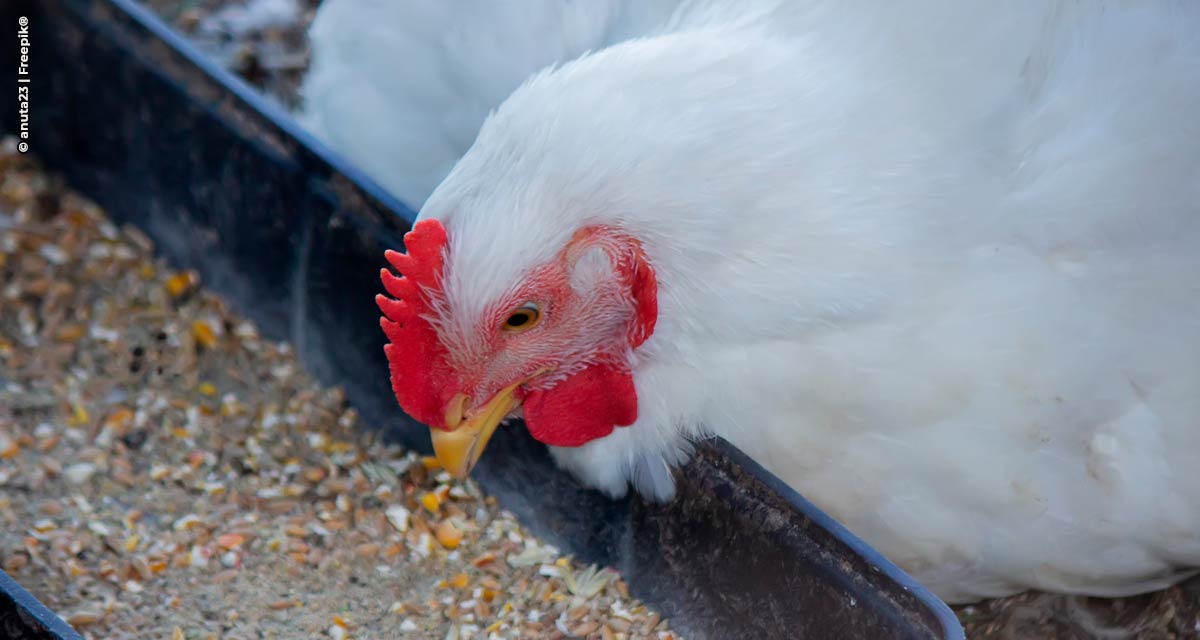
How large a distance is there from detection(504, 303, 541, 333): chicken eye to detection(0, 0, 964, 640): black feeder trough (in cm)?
30

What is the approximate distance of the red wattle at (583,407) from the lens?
5.99 ft

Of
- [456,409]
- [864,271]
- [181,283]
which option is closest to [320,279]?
[181,283]

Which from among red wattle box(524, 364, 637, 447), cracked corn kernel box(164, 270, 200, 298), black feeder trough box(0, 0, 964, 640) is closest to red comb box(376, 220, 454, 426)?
red wattle box(524, 364, 637, 447)

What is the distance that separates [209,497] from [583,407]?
26.4 inches

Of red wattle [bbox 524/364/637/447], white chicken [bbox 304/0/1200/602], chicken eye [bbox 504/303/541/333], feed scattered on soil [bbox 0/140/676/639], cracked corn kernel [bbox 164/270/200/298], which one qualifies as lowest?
feed scattered on soil [bbox 0/140/676/639]

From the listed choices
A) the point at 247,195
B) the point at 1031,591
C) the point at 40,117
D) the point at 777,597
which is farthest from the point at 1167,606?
the point at 40,117

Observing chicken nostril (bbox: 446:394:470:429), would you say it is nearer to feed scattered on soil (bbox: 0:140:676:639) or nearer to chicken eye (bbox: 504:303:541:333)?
chicken eye (bbox: 504:303:541:333)

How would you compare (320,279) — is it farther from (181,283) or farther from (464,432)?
(464,432)

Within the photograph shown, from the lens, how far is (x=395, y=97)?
7.93 feet

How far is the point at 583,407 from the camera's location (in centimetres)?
185

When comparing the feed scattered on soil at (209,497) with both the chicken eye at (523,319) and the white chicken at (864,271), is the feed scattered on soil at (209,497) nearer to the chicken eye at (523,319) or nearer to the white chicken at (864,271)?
the white chicken at (864,271)

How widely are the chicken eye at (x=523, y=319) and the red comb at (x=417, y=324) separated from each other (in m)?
0.10

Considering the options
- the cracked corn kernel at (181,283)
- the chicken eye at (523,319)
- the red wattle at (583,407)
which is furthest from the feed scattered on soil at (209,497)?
the chicken eye at (523,319)

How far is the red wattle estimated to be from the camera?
5.99 ft
